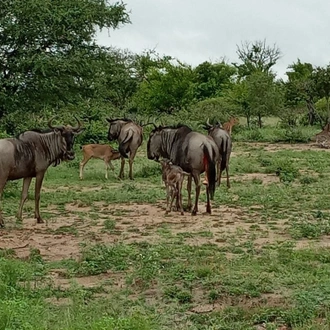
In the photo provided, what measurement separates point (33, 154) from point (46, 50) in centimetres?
516

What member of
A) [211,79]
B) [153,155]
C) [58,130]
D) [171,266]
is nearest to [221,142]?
[153,155]

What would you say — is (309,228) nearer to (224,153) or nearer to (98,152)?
(224,153)

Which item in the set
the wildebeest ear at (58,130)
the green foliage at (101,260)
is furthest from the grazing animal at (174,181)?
the green foliage at (101,260)

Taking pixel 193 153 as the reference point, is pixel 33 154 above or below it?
above

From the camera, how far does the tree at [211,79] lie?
39969 mm

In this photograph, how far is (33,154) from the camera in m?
10.5

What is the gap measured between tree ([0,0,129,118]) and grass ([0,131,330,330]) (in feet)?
8.82

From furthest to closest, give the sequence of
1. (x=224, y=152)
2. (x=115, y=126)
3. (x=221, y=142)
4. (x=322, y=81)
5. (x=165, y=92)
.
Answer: (x=165, y=92) → (x=322, y=81) → (x=115, y=126) → (x=224, y=152) → (x=221, y=142)

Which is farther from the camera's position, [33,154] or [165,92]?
[165,92]

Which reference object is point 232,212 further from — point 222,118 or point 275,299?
point 222,118

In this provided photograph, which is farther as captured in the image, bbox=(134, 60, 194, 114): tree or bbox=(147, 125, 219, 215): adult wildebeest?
bbox=(134, 60, 194, 114): tree

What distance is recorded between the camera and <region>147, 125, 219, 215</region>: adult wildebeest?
1130 cm

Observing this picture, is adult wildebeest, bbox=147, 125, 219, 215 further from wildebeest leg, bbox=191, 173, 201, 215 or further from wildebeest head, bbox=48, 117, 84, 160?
wildebeest head, bbox=48, 117, 84, 160

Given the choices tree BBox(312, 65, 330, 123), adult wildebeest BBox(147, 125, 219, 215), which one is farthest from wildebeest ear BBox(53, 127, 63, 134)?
tree BBox(312, 65, 330, 123)
